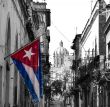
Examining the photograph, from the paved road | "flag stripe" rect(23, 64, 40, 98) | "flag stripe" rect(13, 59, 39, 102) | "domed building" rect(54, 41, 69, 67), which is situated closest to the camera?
"flag stripe" rect(13, 59, 39, 102)

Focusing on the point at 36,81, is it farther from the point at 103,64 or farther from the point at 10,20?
the point at 103,64

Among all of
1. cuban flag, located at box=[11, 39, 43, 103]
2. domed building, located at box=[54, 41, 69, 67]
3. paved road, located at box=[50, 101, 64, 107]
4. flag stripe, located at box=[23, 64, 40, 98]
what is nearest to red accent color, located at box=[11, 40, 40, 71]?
cuban flag, located at box=[11, 39, 43, 103]

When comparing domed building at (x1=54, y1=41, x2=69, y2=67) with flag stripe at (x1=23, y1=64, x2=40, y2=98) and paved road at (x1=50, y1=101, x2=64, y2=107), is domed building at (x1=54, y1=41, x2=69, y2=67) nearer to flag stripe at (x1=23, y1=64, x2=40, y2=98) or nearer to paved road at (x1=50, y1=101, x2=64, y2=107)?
paved road at (x1=50, y1=101, x2=64, y2=107)

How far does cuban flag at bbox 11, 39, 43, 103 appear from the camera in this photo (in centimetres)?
1485

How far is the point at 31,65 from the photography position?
1519 centimetres

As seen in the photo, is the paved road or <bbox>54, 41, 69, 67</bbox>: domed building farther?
<bbox>54, 41, 69, 67</bbox>: domed building

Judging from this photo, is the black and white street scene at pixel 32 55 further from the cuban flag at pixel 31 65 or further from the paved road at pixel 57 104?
the paved road at pixel 57 104

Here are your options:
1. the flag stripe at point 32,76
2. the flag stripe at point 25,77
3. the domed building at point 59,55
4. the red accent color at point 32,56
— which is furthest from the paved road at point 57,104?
the red accent color at point 32,56

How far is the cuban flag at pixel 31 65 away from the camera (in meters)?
14.9

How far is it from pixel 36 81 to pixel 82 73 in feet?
109

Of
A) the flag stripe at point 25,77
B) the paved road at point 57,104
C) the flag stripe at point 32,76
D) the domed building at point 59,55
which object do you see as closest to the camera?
the flag stripe at point 25,77

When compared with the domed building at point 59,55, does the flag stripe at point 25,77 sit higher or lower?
lower

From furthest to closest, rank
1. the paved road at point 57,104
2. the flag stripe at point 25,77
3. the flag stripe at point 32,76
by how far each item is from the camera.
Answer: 1. the paved road at point 57,104
2. the flag stripe at point 32,76
3. the flag stripe at point 25,77

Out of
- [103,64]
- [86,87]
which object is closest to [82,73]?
[86,87]
